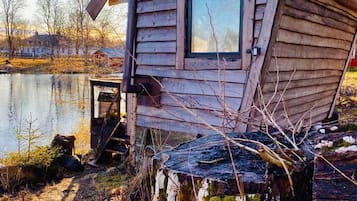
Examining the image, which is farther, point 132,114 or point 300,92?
point 132,114

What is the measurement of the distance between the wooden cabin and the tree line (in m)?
7.15

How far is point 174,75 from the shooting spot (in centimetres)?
422

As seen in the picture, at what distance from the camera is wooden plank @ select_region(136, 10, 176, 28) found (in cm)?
420

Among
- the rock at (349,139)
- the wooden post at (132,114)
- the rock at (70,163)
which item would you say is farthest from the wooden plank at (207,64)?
the rock at (70,163)

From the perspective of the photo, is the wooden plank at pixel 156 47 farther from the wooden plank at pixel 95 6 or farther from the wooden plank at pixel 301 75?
the wooden plank at pixel 301 75

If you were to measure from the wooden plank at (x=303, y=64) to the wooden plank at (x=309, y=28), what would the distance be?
1.02 ft

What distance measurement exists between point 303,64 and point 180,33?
1.42m

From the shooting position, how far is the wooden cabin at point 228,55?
349 cm

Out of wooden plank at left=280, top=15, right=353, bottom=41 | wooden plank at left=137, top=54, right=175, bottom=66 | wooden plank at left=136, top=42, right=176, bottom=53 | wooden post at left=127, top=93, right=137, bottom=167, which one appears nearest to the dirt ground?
wooden post at left=127, top=93, right=137, bottom=167

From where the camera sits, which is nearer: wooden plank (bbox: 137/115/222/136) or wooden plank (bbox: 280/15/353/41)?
wooden plank (bbox: 280/15/353/41)

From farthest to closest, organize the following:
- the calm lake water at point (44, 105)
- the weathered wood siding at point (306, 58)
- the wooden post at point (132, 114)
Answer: the calm lake water at point (44, 105)
the wooden post at point (132, 114)
the weathered wood siding at point (306, 58)

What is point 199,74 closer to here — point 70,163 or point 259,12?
point 259,12

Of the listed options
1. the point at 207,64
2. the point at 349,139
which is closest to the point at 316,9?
the point at 207,64

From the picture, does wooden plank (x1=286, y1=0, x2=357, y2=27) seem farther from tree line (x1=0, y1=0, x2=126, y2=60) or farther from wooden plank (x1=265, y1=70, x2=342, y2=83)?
tree line (x1=0, y1=0, x2=126, y2=60)
